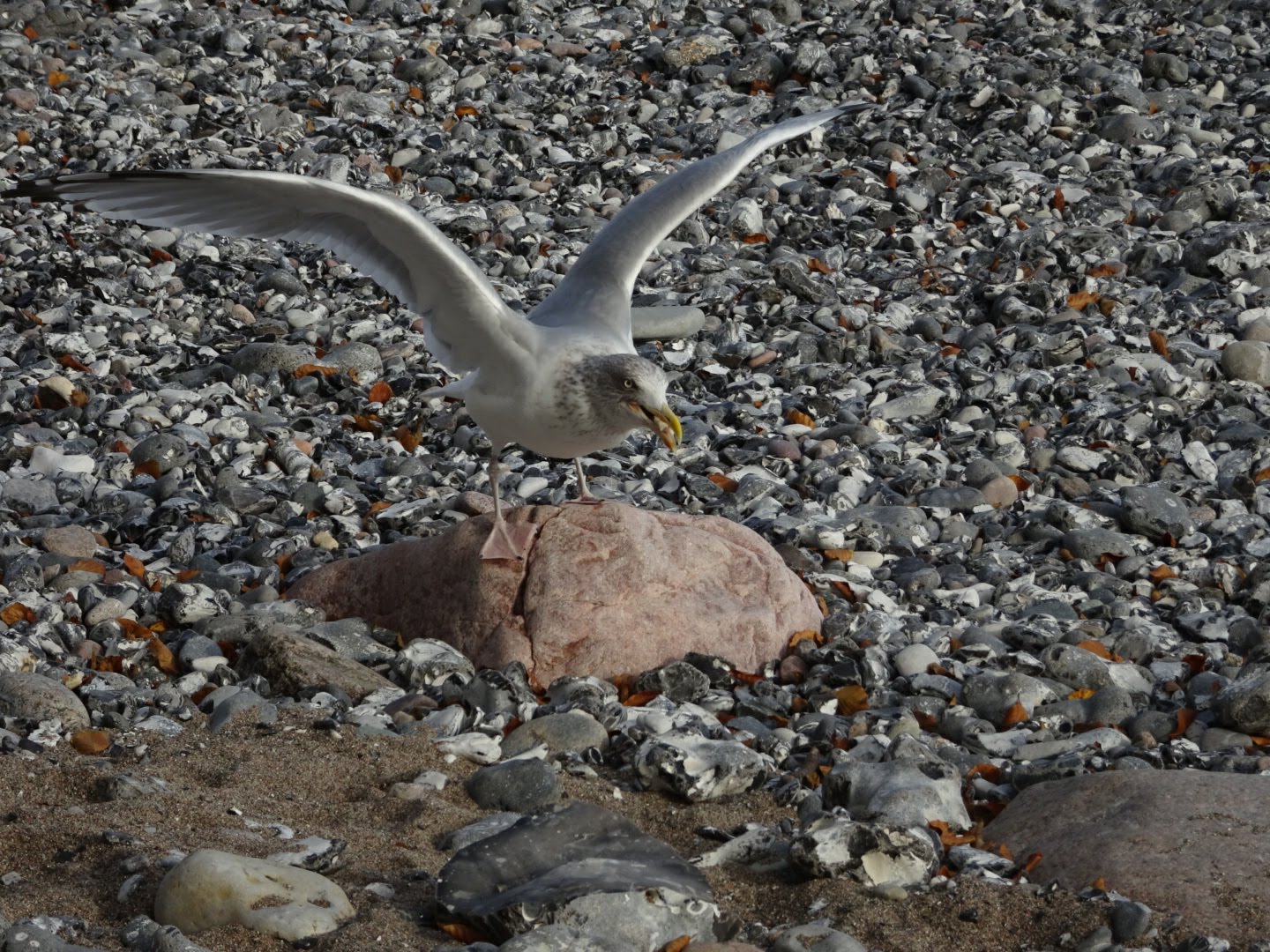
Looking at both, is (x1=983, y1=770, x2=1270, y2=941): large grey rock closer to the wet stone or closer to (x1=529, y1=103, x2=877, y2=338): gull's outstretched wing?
the wet stone

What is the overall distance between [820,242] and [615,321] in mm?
3805

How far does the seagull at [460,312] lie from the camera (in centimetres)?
488

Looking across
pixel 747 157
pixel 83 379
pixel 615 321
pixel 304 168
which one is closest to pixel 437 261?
pixel 615 321

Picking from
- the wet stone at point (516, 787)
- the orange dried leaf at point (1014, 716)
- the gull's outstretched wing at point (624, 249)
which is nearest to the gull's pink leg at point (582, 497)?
the gull's outstretched wing at point (624, 249)

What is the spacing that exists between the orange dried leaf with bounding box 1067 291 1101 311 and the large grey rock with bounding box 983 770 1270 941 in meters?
4.59

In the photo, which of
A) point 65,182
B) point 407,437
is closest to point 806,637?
point 407,437

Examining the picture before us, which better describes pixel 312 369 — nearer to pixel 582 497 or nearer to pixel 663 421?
pixel 582 497

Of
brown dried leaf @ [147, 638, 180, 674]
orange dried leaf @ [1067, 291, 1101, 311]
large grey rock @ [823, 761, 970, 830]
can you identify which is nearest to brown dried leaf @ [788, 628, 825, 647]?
large grey rock @ [823, 761, 970, 830]

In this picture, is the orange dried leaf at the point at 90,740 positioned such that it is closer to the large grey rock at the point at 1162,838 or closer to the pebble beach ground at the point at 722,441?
the pebble beach ground at the point at 722,441

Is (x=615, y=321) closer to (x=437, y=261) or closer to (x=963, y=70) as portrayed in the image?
(x=437, y=261)

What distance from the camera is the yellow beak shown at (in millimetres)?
4867

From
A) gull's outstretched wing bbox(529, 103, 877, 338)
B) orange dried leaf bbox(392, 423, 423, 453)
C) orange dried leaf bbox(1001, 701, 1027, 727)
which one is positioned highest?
gull's outstretched wing bbox(529, 103, 877, 338)

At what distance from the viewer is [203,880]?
10.1 ft

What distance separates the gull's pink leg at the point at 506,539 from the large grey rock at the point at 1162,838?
5.86 feet
